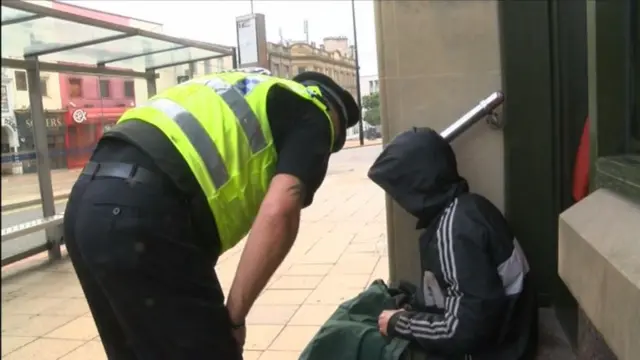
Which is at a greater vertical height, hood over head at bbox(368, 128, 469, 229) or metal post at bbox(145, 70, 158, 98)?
metal post at bbox(145, 70, 158, 98)

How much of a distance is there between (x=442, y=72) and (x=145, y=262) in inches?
83.3

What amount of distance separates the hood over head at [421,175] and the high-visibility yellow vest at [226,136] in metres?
0.67

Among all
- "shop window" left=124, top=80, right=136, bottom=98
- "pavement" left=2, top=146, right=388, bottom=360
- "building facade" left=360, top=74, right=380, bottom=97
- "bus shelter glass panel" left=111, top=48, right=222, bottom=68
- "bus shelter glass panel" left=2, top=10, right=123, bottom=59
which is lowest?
"pavement" left=2, top=146, right=388, bottom=360

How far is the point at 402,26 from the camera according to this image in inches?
129

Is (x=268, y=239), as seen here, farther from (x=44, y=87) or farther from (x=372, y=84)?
(x=44, y=87)

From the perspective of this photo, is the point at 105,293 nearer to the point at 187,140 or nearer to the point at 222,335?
the point at 222,335

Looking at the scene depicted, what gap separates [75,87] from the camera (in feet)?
22.7

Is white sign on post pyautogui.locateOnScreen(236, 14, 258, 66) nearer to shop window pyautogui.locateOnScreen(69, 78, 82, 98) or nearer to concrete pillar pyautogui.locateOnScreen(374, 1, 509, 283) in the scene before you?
shop window pyautogui.locateOnScreen(69, 78, 82, 98)

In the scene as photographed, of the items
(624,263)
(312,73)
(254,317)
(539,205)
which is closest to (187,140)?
(312,73)

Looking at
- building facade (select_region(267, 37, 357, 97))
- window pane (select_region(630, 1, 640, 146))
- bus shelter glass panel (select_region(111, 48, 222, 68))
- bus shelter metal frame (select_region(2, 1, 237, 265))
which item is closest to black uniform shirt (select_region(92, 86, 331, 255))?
window pane (select_region(630, 1, 640, 146))

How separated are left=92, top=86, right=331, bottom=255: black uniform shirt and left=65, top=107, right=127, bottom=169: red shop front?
0.19m

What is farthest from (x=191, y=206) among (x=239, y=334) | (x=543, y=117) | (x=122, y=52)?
(x=122, y=52)

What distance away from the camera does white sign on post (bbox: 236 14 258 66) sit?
928 centimetres

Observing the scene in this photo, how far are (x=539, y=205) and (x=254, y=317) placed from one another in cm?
188
